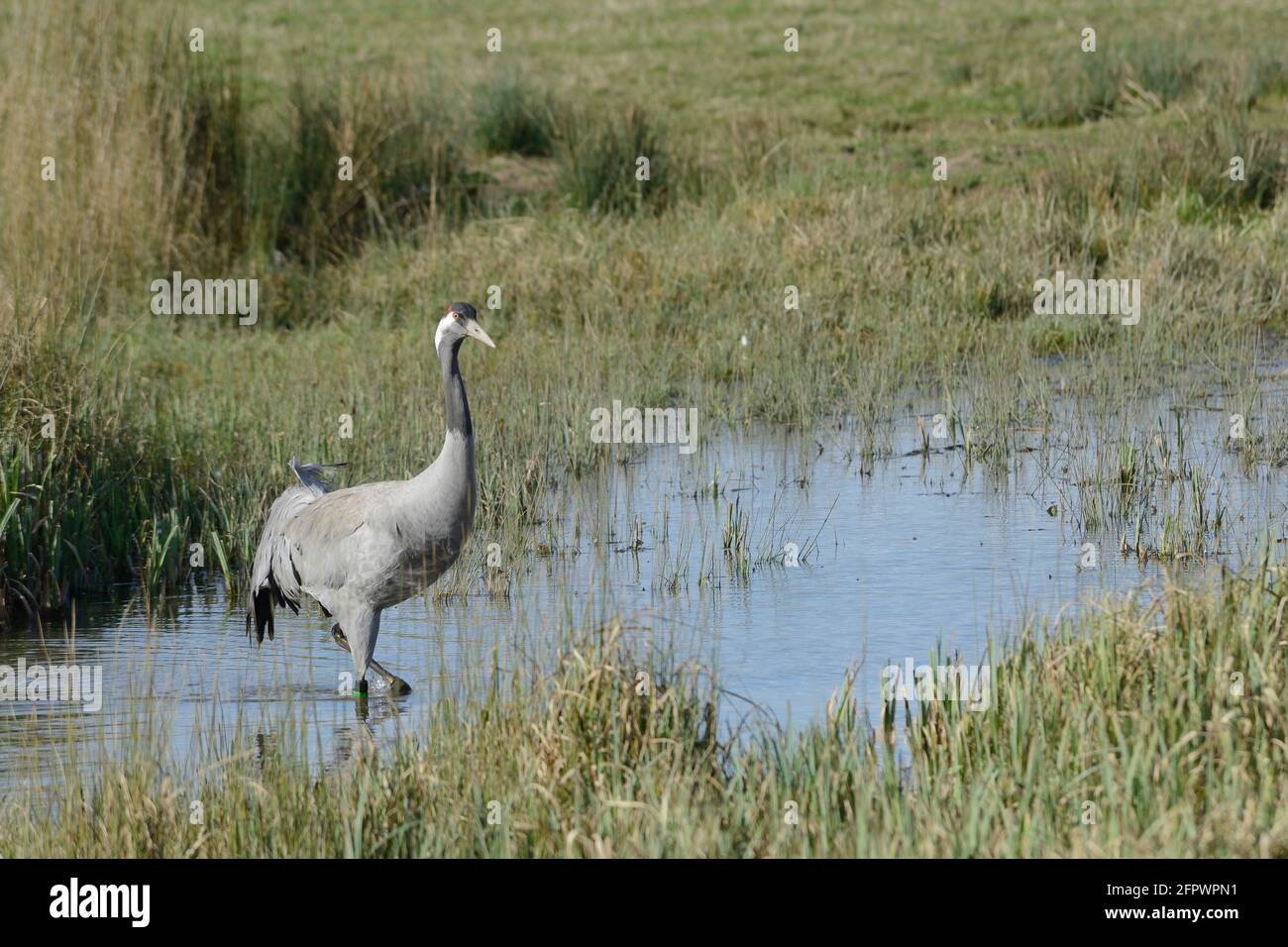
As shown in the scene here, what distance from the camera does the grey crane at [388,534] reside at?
7148 millimetres

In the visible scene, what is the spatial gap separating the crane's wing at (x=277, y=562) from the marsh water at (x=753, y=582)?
0.17 m

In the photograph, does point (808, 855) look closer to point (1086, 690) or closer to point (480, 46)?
point (1086, 690)

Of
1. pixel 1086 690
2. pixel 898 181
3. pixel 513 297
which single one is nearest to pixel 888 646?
pixel 1086 690

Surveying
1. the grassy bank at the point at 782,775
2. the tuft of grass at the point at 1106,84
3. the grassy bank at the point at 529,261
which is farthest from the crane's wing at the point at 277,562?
the tuft of grass at the point at 1106,84

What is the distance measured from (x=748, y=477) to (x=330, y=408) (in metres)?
2.56

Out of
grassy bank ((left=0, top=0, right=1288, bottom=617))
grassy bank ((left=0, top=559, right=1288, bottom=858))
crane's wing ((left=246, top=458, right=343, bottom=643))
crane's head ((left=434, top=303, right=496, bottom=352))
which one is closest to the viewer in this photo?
grassy bank ((left=0, top=559, right=1288, bottom=858))

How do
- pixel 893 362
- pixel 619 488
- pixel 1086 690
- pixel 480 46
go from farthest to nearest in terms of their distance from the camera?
pixel 480 46 → pixel 893 362 → pixel 619 488 → pixel 1086 690

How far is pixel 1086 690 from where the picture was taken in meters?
5.93

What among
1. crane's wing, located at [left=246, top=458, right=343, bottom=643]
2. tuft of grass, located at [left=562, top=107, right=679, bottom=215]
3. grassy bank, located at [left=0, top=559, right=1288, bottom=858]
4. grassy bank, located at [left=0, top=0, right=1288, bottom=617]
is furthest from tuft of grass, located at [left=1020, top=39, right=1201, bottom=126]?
grassy bank, located at [left=0, top=559, right=1288, bottom=858]

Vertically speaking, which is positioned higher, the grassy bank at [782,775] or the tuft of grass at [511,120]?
the tuft of grass at [511,120]

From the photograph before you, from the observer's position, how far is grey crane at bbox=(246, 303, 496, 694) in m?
7.15

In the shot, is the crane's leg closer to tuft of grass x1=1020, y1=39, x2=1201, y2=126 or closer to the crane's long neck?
the crane's long neck

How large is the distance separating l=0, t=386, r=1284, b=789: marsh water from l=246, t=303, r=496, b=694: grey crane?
33 cm

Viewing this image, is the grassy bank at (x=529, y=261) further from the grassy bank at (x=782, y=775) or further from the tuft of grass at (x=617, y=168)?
the grassy bank at (x=782, y=775)
